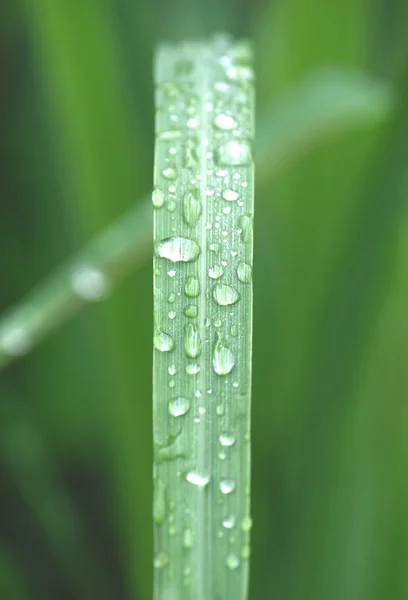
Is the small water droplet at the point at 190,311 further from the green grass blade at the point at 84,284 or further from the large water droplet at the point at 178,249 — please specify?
the green grass blade at the point at 84,284

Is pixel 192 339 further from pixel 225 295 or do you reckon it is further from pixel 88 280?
pixel 88 280

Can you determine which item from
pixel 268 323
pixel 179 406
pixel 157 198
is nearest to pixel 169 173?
pixel 157 198

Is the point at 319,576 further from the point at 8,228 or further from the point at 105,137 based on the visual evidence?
the point at 8,228

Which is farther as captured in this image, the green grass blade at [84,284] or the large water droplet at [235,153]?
the green grass blade at [84,284]

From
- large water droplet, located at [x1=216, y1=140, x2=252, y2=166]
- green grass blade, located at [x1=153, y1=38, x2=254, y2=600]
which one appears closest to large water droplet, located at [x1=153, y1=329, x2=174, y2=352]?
green grass blade, located at [x1=153, y1=38, x2=254, y2=600]

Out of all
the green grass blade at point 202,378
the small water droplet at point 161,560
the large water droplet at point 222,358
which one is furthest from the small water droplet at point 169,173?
the small water droplet at point 161,560

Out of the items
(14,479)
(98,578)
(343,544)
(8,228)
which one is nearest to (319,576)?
(343,544)

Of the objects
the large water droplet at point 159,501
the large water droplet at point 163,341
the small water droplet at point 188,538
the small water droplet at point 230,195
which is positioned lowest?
the small water droplet at point 188,538
